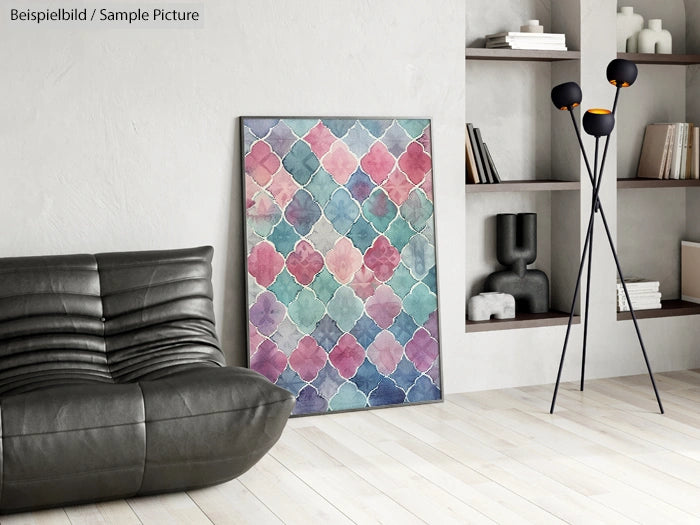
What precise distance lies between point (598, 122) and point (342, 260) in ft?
4.82

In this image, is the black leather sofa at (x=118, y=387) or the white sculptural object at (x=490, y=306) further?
the white sculptural object at (x=490, y=306)

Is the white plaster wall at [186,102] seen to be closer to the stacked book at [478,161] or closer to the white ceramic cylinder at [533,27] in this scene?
the stacked book at [478,161]

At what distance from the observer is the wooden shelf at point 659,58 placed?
221 inches

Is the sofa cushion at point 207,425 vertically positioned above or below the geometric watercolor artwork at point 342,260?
below

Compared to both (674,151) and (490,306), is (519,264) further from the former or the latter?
(674,151)

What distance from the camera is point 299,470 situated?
4.09 metres

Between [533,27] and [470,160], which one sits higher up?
[533,27]

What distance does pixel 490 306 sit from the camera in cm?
548

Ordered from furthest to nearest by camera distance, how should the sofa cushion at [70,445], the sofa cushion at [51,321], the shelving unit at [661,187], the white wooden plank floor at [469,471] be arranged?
1. the shelving unit at [661,187]
2. the sofa cushion at [51,321]
3. the white wooden plank floor at [469,471]
4. the sofa cushion at [70,445]

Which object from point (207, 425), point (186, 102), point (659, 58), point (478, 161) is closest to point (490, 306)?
point (478, 161)

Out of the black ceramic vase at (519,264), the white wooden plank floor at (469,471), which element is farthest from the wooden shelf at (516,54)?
the white wooden plank floor at (469,471)

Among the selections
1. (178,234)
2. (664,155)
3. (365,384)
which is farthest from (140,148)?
(664,155)

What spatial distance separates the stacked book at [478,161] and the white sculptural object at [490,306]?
65cm

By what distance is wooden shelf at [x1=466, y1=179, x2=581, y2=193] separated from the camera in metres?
5.30
